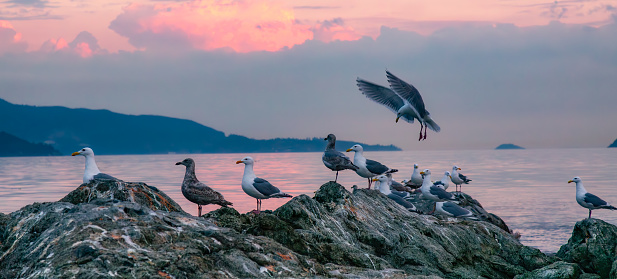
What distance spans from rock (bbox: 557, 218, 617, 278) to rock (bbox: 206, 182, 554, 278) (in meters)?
0.84

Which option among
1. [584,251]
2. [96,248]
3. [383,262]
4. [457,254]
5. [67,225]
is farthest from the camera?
[584,251]

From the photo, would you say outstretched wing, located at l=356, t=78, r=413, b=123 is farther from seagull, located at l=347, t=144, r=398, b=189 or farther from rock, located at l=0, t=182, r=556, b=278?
rock, located at l=0, t=182, r=556, b=278

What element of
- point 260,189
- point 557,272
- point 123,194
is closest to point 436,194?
point 260,189

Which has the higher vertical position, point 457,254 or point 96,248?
point 96,248

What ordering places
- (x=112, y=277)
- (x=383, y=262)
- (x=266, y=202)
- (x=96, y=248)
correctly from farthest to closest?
1. (x=266, y=202)
2. (x=383, y=262)
3. (x=96, y=248)
4. (x=112, y=277)

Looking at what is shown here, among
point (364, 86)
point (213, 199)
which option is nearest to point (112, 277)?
point (213, 199)

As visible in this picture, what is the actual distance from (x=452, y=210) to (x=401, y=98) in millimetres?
4201

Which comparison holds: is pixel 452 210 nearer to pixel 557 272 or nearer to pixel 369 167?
pixel 369 167

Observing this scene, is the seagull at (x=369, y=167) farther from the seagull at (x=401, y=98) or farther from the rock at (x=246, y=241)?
the rock at (x=246, y=241)

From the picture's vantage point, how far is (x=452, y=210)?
56.0 feet

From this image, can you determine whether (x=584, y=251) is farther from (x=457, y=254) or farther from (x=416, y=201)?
(x=416, y=201)

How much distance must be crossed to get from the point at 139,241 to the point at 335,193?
5.20m

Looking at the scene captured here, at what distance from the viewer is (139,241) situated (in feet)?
21.1

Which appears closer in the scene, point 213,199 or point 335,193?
point 335,193
